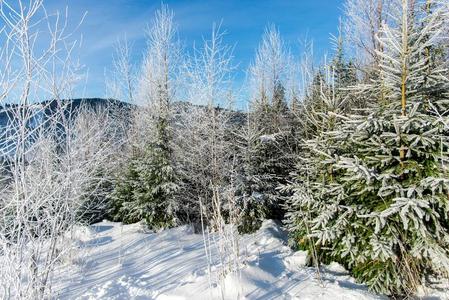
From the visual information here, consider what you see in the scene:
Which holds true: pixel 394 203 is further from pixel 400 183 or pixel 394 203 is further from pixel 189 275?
pixel 189 275

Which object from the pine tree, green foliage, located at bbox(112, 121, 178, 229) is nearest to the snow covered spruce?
the pine tree

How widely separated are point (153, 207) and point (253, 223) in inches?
123

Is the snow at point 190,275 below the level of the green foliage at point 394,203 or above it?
below

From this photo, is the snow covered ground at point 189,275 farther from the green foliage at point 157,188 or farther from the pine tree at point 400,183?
the green foliage at point 157,188

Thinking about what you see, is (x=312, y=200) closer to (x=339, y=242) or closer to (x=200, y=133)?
(x=339, y=242)

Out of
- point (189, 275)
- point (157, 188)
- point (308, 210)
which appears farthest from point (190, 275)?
point (157, 188)

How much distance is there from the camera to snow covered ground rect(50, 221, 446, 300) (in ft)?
14.8

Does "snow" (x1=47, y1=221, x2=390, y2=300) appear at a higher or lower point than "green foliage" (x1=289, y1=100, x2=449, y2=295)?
lower

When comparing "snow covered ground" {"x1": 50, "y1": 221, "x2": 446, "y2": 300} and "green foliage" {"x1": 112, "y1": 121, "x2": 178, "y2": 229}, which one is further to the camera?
"green foliage" {"x1": 112, "y1": 121, "x2": 178, "y2": 229}

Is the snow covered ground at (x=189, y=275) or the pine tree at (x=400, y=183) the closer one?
the pine tree at (x=400, y=183)

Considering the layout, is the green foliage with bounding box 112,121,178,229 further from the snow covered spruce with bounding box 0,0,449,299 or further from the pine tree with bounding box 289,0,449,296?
the pine tree with bounding box 289,0,449,296

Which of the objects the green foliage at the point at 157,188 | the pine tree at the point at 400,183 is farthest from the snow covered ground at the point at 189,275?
the green foliage at the point at 157,188

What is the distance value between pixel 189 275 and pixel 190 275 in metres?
0.04

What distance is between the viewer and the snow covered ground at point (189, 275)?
4.50 meters
